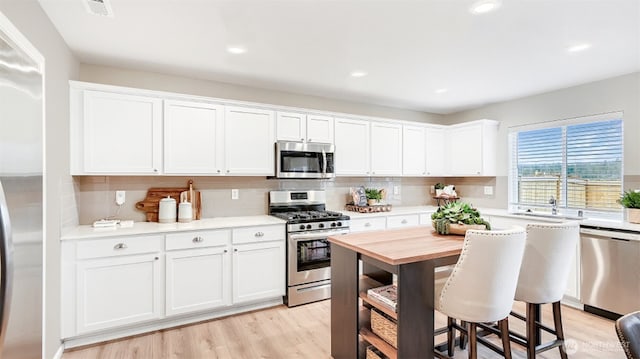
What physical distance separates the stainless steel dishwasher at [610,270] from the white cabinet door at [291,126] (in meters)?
3.23

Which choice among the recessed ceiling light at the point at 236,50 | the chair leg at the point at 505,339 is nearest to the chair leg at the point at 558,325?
the chair leg at the point at 505,339

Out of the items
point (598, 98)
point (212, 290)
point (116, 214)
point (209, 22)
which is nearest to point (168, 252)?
point (212, 290)

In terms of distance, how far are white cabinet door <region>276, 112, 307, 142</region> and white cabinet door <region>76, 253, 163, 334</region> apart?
185 centimetres

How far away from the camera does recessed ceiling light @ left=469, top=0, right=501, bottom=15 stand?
2006 mm

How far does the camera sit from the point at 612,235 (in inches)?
119

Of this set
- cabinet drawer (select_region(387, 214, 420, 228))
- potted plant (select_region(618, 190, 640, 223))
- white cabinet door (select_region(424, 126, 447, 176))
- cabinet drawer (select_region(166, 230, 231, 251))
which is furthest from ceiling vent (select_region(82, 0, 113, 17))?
potted plant (select_region(618, 190, 640, 223))

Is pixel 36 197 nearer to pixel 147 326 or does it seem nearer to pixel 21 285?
pixel 21 285

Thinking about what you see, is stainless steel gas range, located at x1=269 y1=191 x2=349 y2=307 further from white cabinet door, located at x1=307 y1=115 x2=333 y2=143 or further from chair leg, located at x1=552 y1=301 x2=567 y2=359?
chair leg, located at x1=552 y1=301 x2=567 y2=359

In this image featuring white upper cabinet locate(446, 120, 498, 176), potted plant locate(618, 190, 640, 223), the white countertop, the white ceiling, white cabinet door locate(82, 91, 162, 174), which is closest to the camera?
the white ceiling

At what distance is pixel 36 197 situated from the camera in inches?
66.7

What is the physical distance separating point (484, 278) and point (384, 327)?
68cm

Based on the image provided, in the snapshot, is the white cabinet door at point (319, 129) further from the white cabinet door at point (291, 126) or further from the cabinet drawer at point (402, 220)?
the cabinet drawer at point (402, 220)

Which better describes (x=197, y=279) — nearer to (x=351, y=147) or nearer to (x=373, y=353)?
(x=373, y=353)

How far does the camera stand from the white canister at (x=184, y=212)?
3.30m
